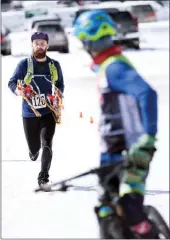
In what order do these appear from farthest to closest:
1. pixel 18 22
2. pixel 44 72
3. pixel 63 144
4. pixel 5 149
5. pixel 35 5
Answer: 1. pixel 35 5
2. pixel 18 22
3. pixel 5 149
4. pixel 63 144
5. pixel 44 72

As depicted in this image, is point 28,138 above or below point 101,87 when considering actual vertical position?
below

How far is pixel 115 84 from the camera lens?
3541 mm

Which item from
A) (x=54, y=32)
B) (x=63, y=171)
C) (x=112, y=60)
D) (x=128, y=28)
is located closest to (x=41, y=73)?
(x=63, y=171)

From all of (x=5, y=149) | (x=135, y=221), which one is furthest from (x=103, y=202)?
(x=5, y=149)

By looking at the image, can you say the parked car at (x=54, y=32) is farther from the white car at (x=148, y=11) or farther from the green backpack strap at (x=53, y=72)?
the white car at (x=148, y=11)

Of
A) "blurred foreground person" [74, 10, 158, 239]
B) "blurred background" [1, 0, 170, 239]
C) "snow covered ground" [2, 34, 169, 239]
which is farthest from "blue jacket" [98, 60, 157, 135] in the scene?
"snow covered ground" [2, 34, 169, 239]

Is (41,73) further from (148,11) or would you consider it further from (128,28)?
(148,11)

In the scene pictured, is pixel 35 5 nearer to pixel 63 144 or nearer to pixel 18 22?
pixel 18 22

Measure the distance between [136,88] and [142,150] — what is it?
34cm

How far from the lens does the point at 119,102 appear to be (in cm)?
359

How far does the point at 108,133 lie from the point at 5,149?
3442 millimetres

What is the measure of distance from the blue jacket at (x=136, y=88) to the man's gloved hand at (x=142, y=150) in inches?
1.6

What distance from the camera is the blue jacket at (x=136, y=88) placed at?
3.48 metres

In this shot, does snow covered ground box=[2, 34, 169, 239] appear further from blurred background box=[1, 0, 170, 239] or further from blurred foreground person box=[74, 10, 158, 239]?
blurred foreground person box=[74, 10, 158, 239]
